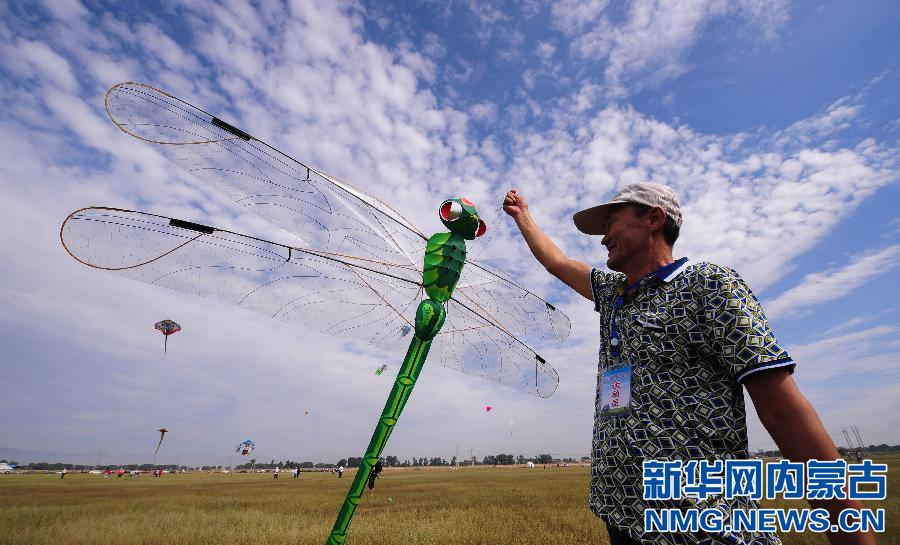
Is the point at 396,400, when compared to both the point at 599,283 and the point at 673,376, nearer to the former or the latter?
the point at 599,283

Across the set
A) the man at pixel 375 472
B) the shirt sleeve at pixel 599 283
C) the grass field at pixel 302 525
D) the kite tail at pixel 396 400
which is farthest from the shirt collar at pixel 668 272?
the grass field at pixel 302 525

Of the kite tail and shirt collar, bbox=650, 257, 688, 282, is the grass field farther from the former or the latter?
shirt collar, bbox=650, 257, 688, 282

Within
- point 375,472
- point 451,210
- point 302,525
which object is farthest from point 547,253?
point 375,472

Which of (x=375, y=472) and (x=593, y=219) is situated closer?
(x=593, y=219)

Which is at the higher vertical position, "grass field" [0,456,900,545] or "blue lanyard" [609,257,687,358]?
"blue lanyard" [609,257,687,358]

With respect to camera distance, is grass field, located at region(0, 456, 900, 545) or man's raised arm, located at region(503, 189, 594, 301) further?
grass field, located at region(0, 456, 900, 545)

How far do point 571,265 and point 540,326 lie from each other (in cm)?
183

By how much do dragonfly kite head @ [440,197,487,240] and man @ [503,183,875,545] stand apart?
41.0 inches

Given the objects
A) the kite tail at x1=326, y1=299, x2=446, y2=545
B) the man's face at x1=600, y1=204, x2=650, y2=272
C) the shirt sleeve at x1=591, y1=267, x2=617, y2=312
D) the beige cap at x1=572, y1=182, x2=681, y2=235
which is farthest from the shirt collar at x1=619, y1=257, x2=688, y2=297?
the kite tail at x1=326, y1=299, x2=446, y2=545

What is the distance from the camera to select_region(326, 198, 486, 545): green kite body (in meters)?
2.61

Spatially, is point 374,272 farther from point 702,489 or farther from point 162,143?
point 702,489

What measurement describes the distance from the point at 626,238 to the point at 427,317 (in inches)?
51.1

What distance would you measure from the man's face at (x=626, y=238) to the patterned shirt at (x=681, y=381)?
0.64ft

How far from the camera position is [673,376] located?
1.89 metres
